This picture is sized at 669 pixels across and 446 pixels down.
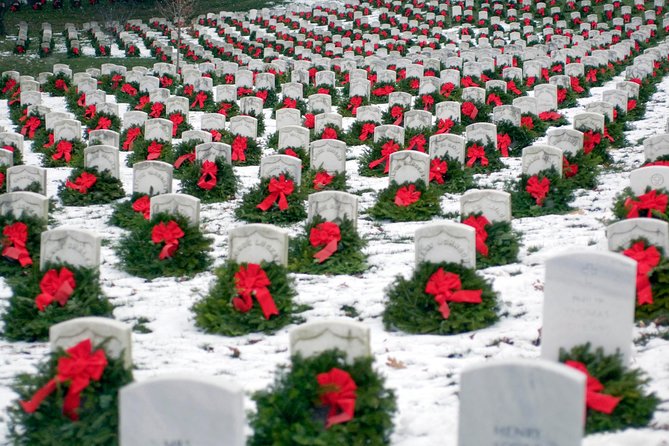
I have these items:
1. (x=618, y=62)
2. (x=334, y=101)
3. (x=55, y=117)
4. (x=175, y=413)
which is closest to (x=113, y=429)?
(x=175, y=413)

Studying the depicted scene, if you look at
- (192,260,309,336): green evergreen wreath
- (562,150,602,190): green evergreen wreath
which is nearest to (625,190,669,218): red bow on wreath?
(562,150,602,190): green evergreen wreath

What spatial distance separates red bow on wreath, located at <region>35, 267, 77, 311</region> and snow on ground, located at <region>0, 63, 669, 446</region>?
14.6 inches

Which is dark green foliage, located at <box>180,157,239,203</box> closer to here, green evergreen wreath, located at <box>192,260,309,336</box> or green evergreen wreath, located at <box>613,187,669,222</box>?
green evergreen wreath, located at <box>192,260,309,336</box>

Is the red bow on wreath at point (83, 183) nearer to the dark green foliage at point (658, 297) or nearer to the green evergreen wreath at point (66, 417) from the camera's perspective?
the green evergreen wreath at point (66, 417)

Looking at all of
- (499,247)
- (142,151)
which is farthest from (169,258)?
(142,151)

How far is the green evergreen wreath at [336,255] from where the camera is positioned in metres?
8.78

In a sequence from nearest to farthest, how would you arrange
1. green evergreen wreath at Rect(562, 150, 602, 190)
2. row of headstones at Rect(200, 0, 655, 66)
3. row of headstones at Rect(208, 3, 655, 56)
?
green evergreen wreath at Rect(562, 150, 602, 190), row of headstones at Rect(200, 0, 655, 66), row of headstones at Rect(208, 3, 655, 56)

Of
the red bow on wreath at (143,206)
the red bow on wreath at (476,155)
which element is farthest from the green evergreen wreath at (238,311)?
the red bow on wreath at (476,155)

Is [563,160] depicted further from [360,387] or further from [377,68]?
[377,68]

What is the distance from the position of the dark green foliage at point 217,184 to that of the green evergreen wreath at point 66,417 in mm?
6312

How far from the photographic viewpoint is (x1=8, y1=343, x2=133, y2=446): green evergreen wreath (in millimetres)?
5168

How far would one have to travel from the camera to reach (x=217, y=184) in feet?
38.8

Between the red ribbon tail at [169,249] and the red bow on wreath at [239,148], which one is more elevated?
the red bow on wreath at [239,148]

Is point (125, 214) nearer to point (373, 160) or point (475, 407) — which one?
point (373, 160)
